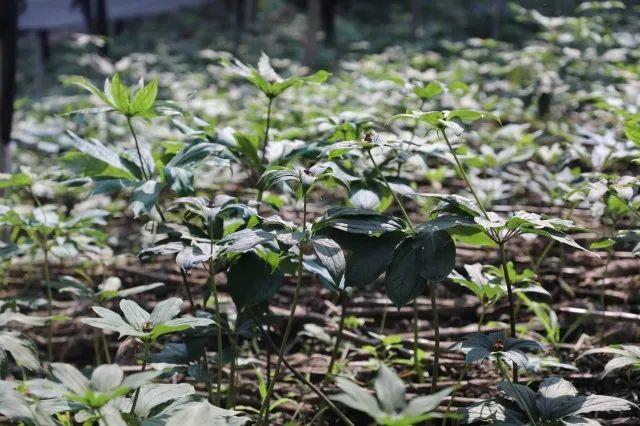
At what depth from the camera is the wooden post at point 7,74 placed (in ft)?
8.37

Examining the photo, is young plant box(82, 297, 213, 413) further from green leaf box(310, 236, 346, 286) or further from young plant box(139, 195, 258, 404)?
green leaf box(310, 236, 346, 286)

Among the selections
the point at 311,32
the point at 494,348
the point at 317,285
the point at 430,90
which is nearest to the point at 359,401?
the point at 494,348

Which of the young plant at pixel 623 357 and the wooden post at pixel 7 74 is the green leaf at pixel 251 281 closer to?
the young plant at pixel 623 357

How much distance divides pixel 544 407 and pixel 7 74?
7.35ft

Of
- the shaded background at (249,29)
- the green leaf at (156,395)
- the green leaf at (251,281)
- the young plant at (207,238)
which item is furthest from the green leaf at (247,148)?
the shaded background at (249,29)

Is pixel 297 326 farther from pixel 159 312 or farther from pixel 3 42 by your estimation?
pixel 3 42

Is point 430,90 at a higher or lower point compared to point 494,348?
higher

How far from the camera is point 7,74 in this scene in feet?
8.50

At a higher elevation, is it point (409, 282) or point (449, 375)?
point (409, 282)

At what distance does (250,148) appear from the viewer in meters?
1.53

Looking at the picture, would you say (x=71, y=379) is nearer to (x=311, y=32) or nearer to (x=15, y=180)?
(x=15, y=180)

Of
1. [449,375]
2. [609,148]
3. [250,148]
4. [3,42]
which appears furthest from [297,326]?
[3,42]

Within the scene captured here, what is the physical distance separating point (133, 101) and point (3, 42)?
1438 millimetres

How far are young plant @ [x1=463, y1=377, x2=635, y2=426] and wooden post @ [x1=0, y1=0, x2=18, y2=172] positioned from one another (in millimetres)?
2064
